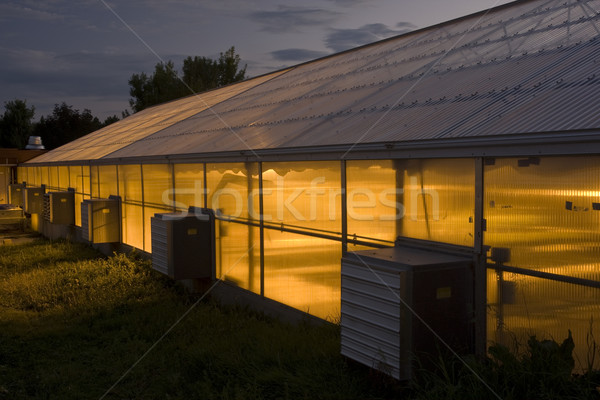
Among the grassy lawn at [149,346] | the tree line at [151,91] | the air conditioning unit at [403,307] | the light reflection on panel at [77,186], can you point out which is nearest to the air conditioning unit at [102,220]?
the grassy lawn at [149,346]

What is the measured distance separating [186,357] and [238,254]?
292 cm

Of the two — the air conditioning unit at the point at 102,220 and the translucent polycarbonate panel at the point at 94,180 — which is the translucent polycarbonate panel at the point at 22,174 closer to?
the translucent polycarbonate panel at the point at 94,180

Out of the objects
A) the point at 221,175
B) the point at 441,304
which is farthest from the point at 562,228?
the point at 221,175

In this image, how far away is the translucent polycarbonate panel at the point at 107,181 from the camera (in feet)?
52.7

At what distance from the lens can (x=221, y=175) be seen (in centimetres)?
1053

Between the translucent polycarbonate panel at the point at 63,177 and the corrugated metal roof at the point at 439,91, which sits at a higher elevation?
the corrugated metal roof at the point at 439,91

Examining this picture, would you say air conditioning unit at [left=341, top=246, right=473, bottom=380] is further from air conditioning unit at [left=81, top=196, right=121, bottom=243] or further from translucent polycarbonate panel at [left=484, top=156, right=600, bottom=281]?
air conditioning unit at [left=81, top=196, right=121, bottom=243]

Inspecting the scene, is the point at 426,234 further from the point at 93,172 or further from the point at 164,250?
the point at 93,172

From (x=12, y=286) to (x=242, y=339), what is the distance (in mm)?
6616

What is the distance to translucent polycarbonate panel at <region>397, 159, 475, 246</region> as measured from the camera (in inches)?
232

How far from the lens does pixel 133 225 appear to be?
48.5ft

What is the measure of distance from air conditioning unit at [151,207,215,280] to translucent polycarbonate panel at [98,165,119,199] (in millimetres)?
5648

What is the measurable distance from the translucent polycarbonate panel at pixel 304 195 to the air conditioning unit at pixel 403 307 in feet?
6.66

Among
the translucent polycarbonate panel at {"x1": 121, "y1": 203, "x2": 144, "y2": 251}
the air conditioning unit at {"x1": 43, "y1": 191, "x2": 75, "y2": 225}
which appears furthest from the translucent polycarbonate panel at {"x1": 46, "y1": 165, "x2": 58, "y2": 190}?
the translucent polycarbonate panel at {"x1": 121, "y1": 203, "x2": 144, "y2": 251}
